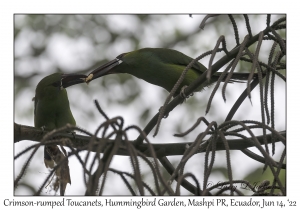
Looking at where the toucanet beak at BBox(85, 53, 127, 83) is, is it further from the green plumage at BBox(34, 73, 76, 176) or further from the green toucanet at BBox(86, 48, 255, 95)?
the green plumage at BBox(34, 73, 76, 176)

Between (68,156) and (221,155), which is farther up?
(221,155)

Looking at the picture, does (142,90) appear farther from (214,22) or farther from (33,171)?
(33,171)

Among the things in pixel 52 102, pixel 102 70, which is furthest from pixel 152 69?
pixel 52 102

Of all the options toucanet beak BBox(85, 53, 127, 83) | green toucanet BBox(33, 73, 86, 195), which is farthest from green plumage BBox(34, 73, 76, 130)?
toucanet beak BBox(85, 53, 127, 83)

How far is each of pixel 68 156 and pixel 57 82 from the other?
2.57 m

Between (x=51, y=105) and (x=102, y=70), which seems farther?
(x=51, y=105)

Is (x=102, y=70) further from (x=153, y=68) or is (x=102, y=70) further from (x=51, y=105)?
(x=51, y=105)

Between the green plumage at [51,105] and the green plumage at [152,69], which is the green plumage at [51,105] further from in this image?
the green plumage at [152,69]

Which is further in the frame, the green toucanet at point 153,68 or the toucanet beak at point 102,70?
the green toucanet at point 153,68

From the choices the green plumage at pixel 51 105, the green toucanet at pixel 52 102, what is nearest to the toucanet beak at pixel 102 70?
the green toucanet at pixel 52 102

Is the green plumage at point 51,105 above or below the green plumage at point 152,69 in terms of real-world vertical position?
below

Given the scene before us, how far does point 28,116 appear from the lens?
6.41m

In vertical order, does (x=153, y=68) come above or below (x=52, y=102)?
above
